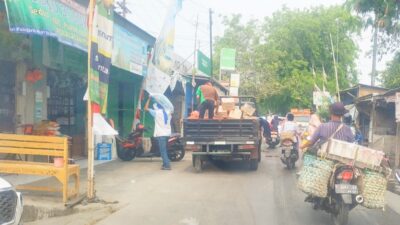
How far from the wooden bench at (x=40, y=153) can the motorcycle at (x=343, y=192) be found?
4050mm

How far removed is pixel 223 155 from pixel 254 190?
9.47ft

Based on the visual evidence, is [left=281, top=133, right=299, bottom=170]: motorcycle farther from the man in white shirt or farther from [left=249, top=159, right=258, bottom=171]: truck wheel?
the man in white shirt

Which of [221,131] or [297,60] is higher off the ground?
[297,60]

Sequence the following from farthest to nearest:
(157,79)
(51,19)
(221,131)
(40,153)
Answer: (157,79) → (221,131) → (51,19) → (40,153)

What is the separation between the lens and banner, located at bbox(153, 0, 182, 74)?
15312mm

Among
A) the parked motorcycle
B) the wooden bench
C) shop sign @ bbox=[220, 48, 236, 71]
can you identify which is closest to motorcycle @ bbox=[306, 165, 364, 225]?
the wooden bench

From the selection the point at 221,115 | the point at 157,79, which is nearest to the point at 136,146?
the point at 157,79

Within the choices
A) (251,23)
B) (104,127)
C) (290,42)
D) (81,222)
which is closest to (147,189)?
(104,127)

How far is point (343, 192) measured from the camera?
6512mm

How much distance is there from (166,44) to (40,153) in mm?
8123

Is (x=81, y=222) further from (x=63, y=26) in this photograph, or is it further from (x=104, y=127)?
(x=63, y=26)

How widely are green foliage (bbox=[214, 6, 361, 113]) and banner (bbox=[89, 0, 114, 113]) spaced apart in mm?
32287

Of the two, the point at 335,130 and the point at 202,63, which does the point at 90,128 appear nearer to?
the point at 335,130

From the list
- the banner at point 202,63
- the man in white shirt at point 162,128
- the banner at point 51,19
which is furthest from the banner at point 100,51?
the banner at point 202,63
